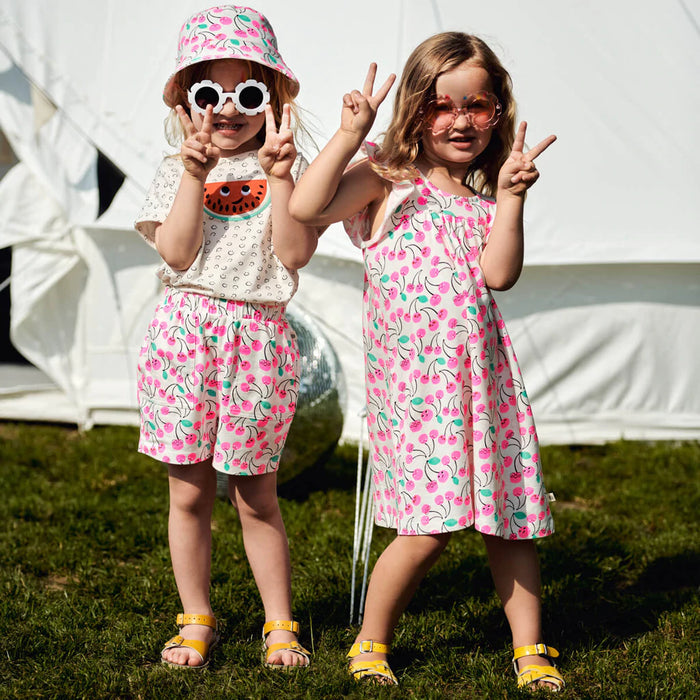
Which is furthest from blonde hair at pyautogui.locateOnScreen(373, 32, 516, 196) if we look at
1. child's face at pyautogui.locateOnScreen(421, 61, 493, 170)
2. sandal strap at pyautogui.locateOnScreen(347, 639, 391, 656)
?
sandal strap at pyautogui.locateOnScreen(347, 639, 391, 656)

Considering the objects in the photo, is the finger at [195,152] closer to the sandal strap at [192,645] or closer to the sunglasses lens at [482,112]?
the sunglasses lens at [482,112]

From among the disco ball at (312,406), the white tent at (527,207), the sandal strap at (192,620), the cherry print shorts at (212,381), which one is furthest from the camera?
the white tent at (527,207)

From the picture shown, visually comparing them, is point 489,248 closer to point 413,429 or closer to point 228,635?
point 413,429

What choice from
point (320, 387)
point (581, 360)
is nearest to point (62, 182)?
point (320, 387)

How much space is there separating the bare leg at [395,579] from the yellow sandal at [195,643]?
375 mm

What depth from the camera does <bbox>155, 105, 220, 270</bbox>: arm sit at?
83.2 inches

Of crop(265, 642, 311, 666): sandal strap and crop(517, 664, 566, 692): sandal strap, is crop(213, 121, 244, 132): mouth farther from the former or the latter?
crop(517, 664, 566, 692): sandal strap

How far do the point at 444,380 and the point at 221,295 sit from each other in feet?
1.79

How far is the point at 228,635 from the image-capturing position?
8.25ft

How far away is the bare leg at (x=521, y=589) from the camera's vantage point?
224 centimetres

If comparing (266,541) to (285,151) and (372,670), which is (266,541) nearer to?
(372,670)

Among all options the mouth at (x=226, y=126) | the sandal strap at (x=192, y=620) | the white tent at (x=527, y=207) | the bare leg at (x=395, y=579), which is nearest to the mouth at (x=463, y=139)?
the mouth at (x=226, y=126)

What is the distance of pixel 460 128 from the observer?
2152 millimetres

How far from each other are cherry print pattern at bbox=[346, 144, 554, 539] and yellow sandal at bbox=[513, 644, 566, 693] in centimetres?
28
